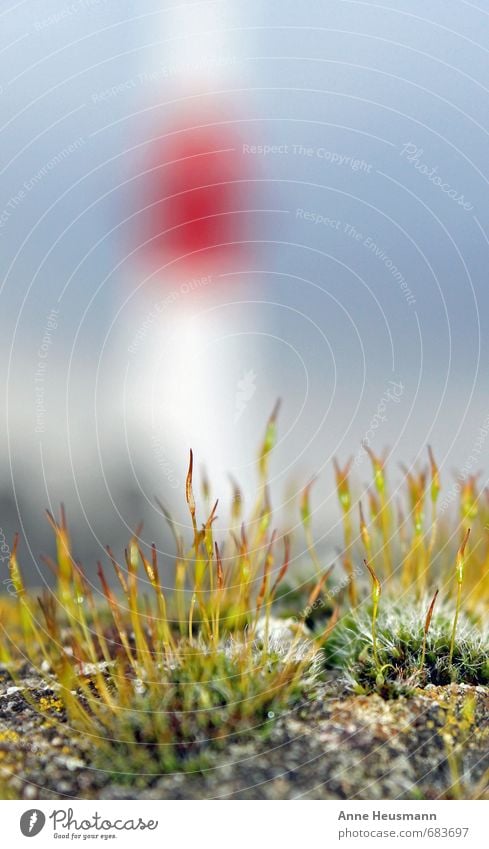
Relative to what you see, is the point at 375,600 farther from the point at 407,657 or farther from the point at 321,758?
the point at 321,758

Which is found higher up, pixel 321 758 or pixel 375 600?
pixel 375 600

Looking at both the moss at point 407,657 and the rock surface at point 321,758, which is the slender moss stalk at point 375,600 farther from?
the rock surface at point 321,758

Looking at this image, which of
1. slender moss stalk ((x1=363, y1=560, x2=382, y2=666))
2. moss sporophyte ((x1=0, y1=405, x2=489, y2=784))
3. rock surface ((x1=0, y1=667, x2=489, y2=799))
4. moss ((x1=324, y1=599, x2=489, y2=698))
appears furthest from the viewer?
moss ((x1=324, y1=599, x2=489, y2=698))

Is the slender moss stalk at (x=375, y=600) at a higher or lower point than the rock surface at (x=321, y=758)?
higher

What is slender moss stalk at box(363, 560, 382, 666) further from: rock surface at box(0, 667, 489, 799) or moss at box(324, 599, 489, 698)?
rock surface at box(0, 667, 489, 799)

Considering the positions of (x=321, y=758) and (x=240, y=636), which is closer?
(x=321, y=758)

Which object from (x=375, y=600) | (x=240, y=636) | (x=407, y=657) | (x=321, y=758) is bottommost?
(x=321, y=758)

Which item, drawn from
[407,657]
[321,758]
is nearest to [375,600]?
[407,657]

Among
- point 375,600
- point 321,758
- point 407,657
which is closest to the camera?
point 321,758

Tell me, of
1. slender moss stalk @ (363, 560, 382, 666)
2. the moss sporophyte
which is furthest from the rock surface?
slender moss stalk @ (363, 560, 382, 666)

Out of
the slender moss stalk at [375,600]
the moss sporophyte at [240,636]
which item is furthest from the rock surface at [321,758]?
the slender moss stalk at [375,600]
